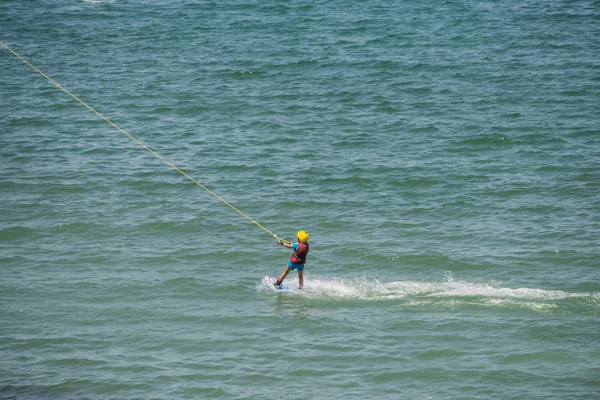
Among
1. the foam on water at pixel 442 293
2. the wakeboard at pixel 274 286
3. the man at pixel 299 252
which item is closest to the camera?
the foam on water at pixel 442 293

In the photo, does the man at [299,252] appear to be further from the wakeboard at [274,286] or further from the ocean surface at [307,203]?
the ocean surface at [307,203]

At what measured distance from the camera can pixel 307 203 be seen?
28.9 m

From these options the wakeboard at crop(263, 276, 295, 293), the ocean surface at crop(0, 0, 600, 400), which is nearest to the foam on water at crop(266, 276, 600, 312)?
the ocean surface at crop(0, 0, 600, 400)

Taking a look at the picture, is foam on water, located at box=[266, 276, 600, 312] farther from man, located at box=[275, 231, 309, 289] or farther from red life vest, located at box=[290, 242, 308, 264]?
red life vest, located at box=[290, 242, 308, 264]

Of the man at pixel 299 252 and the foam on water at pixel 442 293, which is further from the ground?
the man at pixel 299 252

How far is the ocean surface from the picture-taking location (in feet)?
62.3

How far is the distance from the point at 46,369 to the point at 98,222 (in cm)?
Result: 978

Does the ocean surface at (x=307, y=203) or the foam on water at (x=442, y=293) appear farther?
the foam on water at (x=442, y=293)

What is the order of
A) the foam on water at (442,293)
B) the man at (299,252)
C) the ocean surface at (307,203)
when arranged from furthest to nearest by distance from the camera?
1. the man at (299,252)
2. the foam on water at (442,293)
3. the ocean surface at (307,203)

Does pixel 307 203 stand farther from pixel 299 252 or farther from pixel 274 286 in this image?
pixel 299 252

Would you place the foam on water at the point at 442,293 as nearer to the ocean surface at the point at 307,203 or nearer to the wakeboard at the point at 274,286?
the ocean surface at the point at 307,203

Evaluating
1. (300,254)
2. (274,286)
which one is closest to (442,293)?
(300,254)

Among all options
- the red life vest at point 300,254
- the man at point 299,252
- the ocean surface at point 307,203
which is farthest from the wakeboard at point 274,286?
the red life vest at point 300,254

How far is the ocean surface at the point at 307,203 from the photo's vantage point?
19.0 meters
